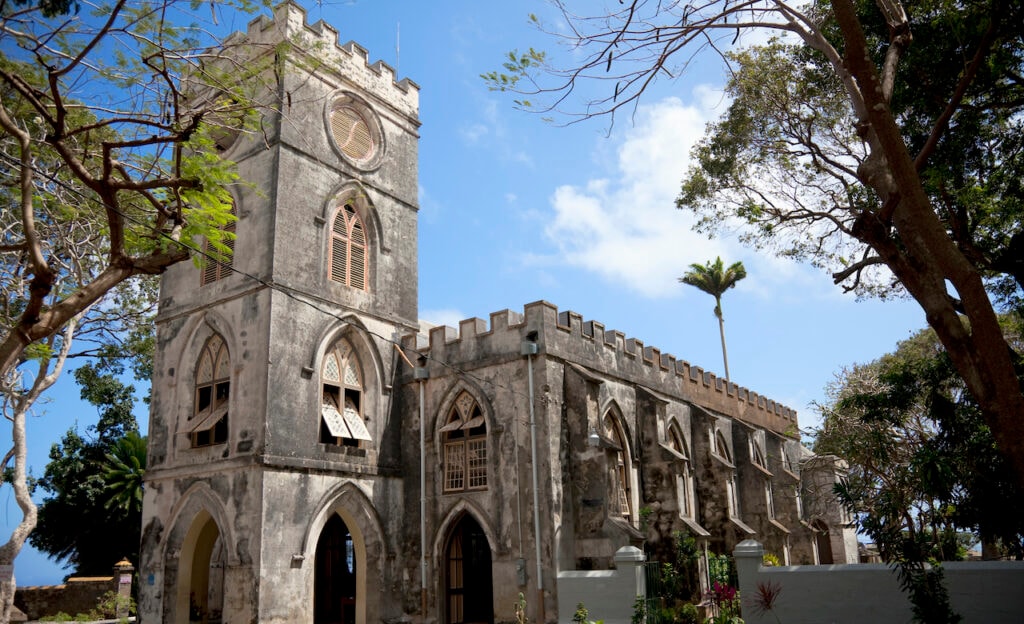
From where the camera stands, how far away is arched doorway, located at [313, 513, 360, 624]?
63.5ft

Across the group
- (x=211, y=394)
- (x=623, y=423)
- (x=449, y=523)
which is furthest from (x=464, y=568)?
(x=211, y=394)

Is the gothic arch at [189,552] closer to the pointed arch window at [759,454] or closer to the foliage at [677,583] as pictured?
the foliage at [677,583]

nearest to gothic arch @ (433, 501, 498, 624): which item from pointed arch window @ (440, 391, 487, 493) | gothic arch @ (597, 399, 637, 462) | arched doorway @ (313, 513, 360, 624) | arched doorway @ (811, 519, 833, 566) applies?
pointed arch window @ (440, 391, 487, 493)

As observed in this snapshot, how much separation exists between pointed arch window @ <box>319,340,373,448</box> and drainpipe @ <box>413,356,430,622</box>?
51.9 inches

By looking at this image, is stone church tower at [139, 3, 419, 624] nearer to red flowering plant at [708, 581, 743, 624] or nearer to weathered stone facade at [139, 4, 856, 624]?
weathered stone facade at [139, 4, 856, 624]

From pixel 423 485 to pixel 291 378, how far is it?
160 inches

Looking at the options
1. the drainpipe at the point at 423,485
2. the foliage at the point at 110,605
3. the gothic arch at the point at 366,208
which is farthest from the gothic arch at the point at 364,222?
the foliage at the point at 110,605

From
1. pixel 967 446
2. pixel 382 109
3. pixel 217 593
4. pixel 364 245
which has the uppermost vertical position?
pixel 382 109

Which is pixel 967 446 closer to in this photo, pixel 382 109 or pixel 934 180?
pixel 934 180

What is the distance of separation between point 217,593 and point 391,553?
5.37 m

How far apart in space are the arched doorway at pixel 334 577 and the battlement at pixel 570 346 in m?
5.17

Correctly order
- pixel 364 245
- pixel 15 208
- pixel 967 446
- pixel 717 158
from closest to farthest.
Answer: pixel 967 446 → pixel 717 158 → pixel 15 208 → pixel 364 245

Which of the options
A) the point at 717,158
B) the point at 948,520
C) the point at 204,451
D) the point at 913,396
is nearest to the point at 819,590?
the point at 948,520

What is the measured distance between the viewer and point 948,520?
12258mm
